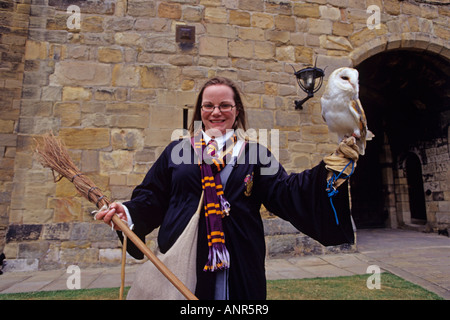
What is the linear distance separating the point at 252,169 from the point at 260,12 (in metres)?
4.47

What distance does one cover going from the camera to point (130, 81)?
4402 millimetres

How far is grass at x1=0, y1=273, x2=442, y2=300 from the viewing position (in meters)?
2.58

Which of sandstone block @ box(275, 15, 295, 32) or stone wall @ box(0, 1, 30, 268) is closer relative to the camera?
sandstone block @ box(275, 15, 295, 32)

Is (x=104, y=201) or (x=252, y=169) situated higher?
(x=252, y=169)

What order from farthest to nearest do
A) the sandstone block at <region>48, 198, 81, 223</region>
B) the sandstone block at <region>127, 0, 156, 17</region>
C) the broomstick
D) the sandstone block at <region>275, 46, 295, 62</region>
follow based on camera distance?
the sandstone block at <region>275, 46, 295, 62</region> < the sandstone block at <region>127, 0, 156, 17</region> < the sandstone block at <region>48, 198, 81, 223</region> < the broomstick

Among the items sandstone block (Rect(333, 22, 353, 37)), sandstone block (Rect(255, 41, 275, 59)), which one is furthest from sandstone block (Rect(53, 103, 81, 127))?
sandstone block (Rect(333, 22, 353, 37))

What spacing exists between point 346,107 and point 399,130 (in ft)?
28.0

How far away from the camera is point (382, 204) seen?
8.45 meters

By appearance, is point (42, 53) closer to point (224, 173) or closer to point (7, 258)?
point (7, 258)

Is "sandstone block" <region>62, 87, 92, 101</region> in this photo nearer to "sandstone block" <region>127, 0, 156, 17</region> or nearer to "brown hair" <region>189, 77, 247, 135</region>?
"sandstone block" <region>127, 0, 156, 17</region>

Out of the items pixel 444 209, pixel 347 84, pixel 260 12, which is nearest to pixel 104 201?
pixel 347 84

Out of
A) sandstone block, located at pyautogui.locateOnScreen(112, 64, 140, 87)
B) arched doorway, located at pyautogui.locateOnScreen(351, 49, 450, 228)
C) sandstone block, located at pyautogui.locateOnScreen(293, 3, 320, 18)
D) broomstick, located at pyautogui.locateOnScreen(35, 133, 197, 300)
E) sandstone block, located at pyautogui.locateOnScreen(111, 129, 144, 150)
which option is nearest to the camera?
broomstick, located at pyautogui.locateOnScreen(35, 133, 197, 300)

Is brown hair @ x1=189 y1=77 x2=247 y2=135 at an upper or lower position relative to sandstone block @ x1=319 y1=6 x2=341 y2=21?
lower

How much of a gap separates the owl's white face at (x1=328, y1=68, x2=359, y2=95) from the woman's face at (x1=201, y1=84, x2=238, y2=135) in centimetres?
54
